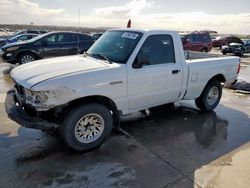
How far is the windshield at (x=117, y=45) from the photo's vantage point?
4820 mm

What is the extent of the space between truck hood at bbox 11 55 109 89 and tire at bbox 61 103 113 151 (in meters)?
0.61

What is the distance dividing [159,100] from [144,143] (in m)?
0.96

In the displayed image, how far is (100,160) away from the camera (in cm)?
419

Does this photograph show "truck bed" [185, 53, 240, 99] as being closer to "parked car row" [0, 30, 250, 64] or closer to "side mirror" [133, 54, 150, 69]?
"side mirror" [133, 54, 150, 69]

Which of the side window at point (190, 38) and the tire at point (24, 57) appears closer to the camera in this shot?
the tire at point (24, 57)

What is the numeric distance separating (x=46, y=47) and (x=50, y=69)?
8051 millimetres

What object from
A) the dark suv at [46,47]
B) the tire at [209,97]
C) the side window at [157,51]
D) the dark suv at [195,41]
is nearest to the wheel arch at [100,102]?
the side window at [157,51]

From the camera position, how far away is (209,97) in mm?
6750

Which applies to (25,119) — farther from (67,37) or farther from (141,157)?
(67,37)

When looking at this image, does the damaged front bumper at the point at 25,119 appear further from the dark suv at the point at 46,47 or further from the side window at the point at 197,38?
the side window at the point at 197,38

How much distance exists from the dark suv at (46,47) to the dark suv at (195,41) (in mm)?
8896

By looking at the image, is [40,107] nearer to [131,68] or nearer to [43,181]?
[43,181]

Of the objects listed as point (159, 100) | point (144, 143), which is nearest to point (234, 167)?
point (144, 143)

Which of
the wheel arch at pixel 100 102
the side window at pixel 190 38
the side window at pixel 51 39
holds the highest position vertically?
the side window at pixel 190 38
